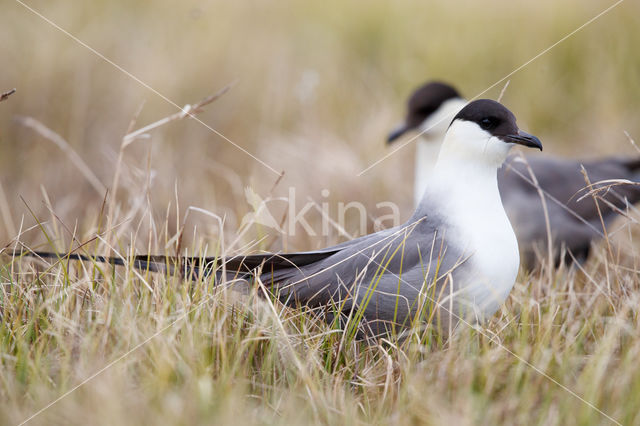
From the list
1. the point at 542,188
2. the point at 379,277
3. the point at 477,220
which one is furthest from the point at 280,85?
the point at 379,277

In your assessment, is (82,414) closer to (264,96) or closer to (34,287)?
(34,287)

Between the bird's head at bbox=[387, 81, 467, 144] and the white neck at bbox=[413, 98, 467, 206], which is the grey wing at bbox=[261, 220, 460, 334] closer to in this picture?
the white neck at bbox=[413, 98, 467, 206]

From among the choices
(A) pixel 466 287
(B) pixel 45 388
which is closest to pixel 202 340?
(B) pixel 45 388

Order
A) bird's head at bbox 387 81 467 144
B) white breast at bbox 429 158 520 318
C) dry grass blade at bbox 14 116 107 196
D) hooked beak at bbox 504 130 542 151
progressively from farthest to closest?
bird's head at bbox 387 81 467 144, dry grass blade at bbox 14 116 107 196, hooked beak at bbox 504 130 542 151, white breast at bbox 429 158 520 318

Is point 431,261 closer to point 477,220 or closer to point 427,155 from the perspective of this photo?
point 477,220

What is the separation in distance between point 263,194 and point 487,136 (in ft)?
7.50

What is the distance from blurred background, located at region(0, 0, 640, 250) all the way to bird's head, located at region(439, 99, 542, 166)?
1.57 meters

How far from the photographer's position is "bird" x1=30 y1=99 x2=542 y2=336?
2174 mm

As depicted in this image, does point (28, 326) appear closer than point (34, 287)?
Yes

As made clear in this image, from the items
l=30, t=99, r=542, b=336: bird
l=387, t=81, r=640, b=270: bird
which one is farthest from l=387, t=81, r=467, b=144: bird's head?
l=30, t=99, r=542, b=336: bird

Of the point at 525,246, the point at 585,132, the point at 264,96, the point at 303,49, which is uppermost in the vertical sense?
the point at 303,49

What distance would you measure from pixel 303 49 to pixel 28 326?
14.5ft

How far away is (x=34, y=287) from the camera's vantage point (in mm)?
2213

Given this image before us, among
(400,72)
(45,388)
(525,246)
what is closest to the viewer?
(45,388)
